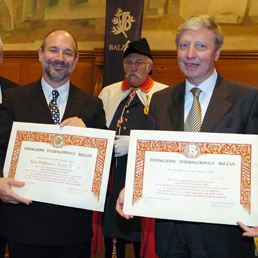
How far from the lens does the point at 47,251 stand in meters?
1.77

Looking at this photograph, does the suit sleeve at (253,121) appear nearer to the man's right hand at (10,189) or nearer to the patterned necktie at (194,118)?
the patterned necktie at (194,118)

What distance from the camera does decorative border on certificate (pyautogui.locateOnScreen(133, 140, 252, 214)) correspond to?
4.55 feet

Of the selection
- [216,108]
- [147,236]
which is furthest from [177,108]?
[147,236]

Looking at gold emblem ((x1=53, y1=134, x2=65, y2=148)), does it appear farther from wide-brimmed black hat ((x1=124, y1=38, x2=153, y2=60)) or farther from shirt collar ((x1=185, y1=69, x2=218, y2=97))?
wide-brimmed black hat ((x1=124, y1=38, x2=153, y2=60))

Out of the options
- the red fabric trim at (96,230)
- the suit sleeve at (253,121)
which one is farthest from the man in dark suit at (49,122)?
the red fabric trim at (96,230)

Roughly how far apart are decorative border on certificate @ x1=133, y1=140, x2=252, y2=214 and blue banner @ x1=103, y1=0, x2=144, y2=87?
3.31 m

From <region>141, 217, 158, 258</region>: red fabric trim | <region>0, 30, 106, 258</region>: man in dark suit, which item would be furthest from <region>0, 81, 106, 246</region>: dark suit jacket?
<region>141, 217, 158, 258</region>: red fabric trim

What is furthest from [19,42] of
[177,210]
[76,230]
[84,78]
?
[177,210]

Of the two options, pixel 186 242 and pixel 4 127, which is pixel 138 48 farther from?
pixel 186 242

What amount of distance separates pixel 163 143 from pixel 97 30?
510cm

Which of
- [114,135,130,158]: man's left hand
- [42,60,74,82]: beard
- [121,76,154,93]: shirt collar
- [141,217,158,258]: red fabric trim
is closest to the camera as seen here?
[42,60,74,82]: beard

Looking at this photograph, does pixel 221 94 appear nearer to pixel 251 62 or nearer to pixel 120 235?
pixel 120 235

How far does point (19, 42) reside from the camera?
6.52 m

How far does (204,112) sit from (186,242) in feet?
2.38
